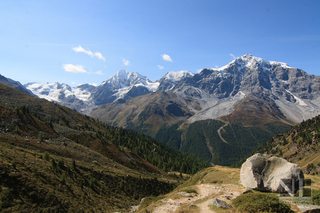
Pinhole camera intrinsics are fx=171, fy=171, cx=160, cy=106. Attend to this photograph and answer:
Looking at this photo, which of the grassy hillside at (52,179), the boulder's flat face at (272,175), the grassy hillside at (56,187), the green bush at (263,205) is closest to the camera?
the green bush at (263,205)

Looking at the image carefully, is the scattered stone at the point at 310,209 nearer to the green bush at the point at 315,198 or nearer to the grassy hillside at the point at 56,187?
the green bush at the point at 315,198

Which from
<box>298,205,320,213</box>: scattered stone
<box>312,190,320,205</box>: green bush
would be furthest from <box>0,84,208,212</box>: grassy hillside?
<box>312,190,320,205</box>: green bush

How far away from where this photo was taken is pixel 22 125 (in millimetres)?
66812

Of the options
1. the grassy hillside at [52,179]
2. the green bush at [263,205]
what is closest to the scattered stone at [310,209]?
the green bush at [263,205]

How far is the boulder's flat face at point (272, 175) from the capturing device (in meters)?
24.4

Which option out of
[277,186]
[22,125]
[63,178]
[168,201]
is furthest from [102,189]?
[22,125]

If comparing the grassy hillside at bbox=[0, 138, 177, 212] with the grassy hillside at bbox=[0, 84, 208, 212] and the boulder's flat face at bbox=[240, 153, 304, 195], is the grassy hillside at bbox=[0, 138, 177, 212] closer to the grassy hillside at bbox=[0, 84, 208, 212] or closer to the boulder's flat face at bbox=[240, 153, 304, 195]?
the grassy hillside at bbox=[0, 84, 208, 212]

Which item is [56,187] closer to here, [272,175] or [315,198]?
[272,175]

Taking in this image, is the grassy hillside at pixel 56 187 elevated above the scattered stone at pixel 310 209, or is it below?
below

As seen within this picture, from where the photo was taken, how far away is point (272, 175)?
27.0 m

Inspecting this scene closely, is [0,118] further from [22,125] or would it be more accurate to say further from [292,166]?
[292,166]

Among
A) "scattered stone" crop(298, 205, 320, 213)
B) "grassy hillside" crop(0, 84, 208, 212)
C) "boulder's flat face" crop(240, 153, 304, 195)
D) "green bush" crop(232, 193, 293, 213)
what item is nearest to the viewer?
"scattered stone" crop(298, 205, 320, 213)

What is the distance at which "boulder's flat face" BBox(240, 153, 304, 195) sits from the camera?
2444 cm

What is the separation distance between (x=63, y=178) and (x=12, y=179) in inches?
411
